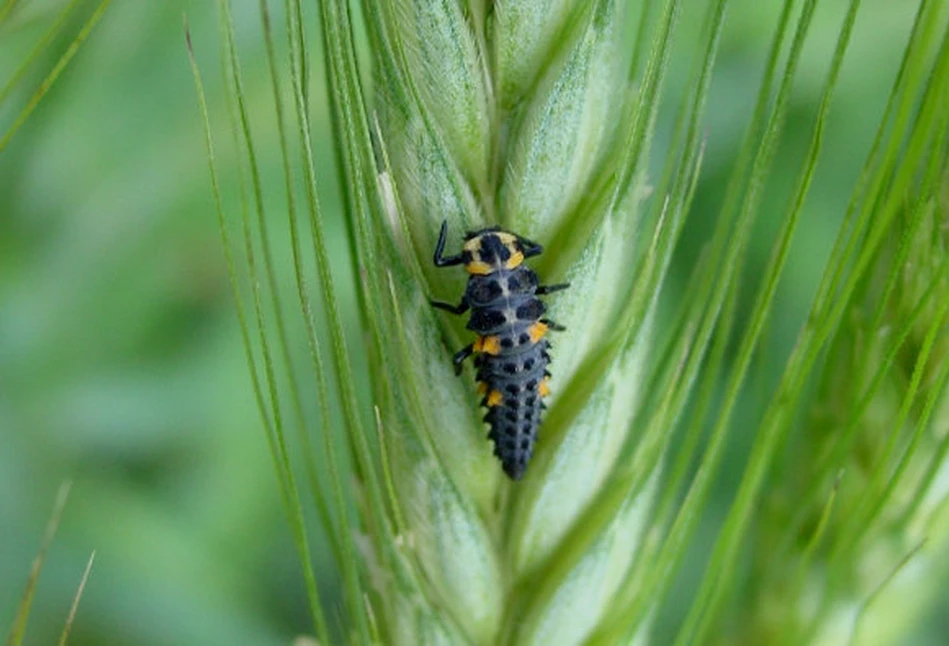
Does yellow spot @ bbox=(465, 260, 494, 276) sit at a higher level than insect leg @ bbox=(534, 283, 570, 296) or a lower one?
higher

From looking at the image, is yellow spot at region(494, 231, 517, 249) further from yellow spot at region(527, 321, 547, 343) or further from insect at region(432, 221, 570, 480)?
yellow spot at region(527, 321, 547, 343)

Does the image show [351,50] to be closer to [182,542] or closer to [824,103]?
[824,103]

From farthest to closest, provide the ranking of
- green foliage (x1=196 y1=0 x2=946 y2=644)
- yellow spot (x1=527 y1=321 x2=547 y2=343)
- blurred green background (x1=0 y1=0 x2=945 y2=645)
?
1. blurred green background (x1=0 y1=0 x2=945 y2=645)
2. yellow spot (x1=527 y1=321 x2=547 y2=343)
3. green foliage (x1=196 y1=0 x2=946 y2=644)

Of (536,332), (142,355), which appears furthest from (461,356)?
(142,355)

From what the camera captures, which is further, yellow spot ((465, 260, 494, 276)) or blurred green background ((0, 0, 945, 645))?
blurred green background ((0, 0, 945, 645))

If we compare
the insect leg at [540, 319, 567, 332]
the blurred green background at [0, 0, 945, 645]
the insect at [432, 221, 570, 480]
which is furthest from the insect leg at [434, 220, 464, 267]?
the blurred green background at [0, 0, 945, 645]

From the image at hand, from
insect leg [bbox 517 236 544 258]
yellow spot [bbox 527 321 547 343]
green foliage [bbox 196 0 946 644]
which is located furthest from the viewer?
yellow spot [bbox 527 321 547 343]

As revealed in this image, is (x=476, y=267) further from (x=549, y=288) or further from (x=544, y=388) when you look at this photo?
(x=544, y=388)
